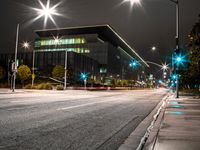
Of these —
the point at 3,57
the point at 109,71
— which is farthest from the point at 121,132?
the point at 109,71

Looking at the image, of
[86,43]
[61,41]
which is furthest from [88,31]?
[61,41]

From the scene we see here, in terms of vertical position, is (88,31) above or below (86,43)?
above

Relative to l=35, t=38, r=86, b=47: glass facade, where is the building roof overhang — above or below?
above

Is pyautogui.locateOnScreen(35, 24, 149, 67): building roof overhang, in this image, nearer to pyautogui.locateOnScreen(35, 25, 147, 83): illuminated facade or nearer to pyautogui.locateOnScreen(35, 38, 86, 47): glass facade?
pyautogui.locateOnScreen(35, 25, 147, 83): illuminated facade

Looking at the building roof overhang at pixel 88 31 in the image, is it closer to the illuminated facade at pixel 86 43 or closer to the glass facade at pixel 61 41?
the illuminated facade at pixel 86 43

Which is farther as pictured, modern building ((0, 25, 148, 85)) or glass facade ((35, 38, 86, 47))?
glass facade ((35, 38, 86, 47))

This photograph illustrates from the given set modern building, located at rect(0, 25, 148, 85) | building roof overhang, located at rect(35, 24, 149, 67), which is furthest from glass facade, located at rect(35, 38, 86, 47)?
building roof overhang, located at rect(35, 24, 149, 67)

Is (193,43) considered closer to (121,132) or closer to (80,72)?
(121,132)

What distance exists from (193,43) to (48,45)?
108 metres

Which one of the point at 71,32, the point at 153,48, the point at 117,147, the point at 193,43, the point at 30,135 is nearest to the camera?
the point at 117,147

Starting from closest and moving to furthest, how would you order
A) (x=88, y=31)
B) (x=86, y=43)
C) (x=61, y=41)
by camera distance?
(x=88, y=31) < (x=86, y=43) < (x=61, y=41)

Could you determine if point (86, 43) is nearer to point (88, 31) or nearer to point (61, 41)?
point (88, 31)

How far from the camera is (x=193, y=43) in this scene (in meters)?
28.2

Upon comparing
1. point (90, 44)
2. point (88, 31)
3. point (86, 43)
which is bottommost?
point (90, 44)
